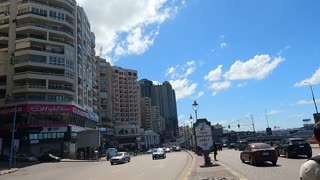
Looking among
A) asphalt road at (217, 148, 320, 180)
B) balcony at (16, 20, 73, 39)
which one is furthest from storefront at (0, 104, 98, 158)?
asphalt road at (217, 148, 320, 180)

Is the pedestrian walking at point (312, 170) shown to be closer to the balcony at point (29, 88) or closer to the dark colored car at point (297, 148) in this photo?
the dark colored car at point (297, 148)

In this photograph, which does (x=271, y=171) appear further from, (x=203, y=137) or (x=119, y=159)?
(x=119, y=159)

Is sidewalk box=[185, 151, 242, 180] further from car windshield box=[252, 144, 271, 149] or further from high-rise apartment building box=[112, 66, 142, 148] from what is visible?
high-rise apartment building box=[112, 66, 142, 148]

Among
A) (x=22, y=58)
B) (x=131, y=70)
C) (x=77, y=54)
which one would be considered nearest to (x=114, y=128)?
(x=131, y=70)

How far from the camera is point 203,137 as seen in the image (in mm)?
25812

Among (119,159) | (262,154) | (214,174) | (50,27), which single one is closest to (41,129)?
(50,27)

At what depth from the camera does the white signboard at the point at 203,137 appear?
25.6 metres

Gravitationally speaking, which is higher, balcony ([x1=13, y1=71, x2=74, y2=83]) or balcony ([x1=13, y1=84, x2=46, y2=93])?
balcony ([x1=13, y1=71, x2=74, y2=83])

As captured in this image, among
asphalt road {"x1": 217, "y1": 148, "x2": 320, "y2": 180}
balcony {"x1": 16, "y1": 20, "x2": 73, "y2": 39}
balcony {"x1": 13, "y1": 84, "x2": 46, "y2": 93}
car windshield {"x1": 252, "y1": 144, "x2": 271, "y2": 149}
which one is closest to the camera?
asphalt road {"x1": 217, "y1": 148, "x2": 320, "y2": 180}

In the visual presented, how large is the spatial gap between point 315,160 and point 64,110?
66944 millimetres

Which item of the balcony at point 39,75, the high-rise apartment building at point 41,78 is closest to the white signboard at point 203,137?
the high-rise apartment building at point 41,78

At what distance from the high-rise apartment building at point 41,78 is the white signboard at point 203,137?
1703 inches

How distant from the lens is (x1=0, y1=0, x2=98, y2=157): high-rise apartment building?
64.2 m

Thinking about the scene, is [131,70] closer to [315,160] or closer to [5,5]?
[5,5]
